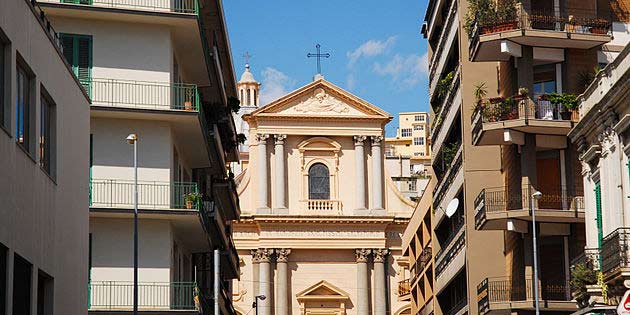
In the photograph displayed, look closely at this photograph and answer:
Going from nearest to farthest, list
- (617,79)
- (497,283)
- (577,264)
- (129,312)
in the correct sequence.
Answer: (617,79) < (577,264) < (129,312) < (497,283)

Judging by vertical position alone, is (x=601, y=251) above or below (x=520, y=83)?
below

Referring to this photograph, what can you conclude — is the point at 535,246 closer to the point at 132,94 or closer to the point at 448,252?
the point at 132,94

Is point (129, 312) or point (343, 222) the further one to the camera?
point (343, 222)

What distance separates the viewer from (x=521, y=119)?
4853 cm

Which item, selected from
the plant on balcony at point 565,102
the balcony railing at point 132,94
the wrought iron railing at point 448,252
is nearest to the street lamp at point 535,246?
the plant on balcony at point 565,102

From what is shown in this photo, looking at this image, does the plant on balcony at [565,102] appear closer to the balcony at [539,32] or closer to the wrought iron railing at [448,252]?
the balcony at [539,32]

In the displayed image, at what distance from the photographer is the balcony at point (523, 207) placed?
1885 inches

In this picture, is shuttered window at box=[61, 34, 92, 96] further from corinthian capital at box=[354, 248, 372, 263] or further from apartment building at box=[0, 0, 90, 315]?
corinthian capital at box=[354, 248, 372, 263]

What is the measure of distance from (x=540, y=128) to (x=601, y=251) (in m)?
11.6

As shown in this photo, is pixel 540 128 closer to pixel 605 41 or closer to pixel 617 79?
pixel 605 41

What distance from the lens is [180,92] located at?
49125mm

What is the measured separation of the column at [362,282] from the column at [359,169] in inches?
125

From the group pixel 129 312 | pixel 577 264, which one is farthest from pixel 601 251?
pixel 129 312

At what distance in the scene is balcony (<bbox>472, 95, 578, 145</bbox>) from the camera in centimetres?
4841
